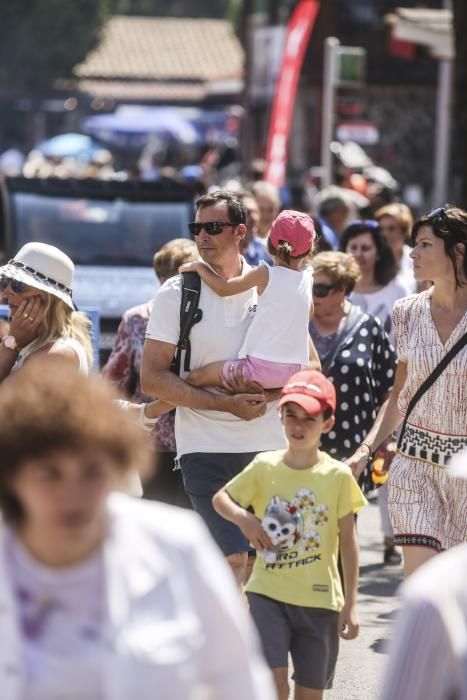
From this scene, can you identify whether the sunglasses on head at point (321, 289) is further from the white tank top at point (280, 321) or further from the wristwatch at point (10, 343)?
the wristwatch at point (10, 343)

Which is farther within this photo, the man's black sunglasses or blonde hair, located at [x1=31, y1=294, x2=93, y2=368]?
the man's black sunglasses

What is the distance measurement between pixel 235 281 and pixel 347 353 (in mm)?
1109

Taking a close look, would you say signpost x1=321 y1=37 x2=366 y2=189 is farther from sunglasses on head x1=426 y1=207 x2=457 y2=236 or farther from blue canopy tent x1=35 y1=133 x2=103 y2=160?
blue canopy tent x1=35 y1=133 x2=103 y2=160

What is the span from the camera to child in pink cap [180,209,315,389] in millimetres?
5750

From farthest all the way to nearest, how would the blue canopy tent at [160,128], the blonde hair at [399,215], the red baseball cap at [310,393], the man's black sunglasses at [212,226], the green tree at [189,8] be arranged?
1. the green tree at [189,8]
2. the blue canopy tent at [160,128]
3. the blonde hair at [399,215]
4. the man's black sunglasses at [212,226]
5. the red baseball cap at [310,393]

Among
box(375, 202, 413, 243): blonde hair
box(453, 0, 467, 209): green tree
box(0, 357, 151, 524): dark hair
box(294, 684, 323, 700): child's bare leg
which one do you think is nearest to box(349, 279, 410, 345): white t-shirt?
box(375, 202, 413, 243): blonde hair

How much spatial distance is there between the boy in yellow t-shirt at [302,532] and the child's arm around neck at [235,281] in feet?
3.56

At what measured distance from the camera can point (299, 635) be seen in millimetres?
4871

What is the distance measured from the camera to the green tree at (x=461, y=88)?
13.5 metres

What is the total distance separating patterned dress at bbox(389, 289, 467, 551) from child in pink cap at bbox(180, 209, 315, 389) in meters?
0.46

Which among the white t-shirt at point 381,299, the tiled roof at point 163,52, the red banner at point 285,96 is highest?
the white t-shirt at point 381,299

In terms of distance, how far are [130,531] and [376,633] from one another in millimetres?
4649

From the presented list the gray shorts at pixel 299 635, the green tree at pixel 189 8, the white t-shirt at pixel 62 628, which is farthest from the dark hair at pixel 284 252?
the green tree at pixel 189 8

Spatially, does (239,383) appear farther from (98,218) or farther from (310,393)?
(98,218)
